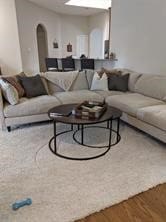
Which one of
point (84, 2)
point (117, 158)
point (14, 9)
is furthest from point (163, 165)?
point (84, 2)

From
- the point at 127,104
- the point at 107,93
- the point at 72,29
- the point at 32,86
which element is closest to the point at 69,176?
the point at 127,104

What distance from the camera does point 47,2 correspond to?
646cm

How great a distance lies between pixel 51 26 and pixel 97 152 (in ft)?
23.3

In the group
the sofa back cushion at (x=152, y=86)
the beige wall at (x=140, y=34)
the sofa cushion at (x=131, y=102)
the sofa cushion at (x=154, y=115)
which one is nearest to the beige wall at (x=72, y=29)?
the beige wall at (x=140, y=34)

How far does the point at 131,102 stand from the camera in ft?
9.71

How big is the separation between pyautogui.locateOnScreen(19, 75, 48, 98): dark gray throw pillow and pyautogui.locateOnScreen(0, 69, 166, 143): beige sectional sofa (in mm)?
138

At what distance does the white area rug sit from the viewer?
5.05ft

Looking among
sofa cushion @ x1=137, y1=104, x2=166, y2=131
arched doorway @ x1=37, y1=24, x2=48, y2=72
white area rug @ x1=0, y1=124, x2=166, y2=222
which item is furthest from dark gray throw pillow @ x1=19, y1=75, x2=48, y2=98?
arched doorway @ x1=37, y1=24, x2=48, y2=72

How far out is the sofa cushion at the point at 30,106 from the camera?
2838mm

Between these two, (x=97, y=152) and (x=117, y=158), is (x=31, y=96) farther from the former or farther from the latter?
(x=117, y=158)

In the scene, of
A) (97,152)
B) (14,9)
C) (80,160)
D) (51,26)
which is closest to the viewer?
(80,160)

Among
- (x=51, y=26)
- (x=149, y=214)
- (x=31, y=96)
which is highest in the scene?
(x=51, y=26)

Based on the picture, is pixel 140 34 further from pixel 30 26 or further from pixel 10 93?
pixel 30 26

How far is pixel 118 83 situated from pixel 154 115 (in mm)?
1383
